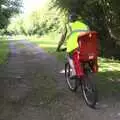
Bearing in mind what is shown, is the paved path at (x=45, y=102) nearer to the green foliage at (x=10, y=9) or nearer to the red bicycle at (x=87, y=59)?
the red bicycle at (x=87, y=59)

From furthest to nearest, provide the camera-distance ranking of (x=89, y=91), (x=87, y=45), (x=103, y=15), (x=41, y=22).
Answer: (x=41, y=22) → (x=103, y=15) → (x=87, y=45) → (x=89, y=91)

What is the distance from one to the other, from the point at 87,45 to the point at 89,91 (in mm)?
1054

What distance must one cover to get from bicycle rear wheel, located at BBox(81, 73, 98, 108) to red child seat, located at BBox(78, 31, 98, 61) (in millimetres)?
467

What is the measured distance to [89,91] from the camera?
8.49m

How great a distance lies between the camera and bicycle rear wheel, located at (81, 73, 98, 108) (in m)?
8.22

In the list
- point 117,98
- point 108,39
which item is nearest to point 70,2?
point 108,39

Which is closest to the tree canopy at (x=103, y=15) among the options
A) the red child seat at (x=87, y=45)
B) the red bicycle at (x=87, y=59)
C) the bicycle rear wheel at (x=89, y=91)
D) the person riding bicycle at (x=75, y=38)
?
the person riding bicycle at (x=75, y=38)

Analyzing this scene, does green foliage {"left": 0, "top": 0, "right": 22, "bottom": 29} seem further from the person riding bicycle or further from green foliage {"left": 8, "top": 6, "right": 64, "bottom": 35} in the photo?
the person riding bicycle

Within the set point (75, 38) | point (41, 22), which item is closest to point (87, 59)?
point (75, 38)

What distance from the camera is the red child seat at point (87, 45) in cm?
875

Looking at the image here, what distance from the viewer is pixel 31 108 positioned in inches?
328

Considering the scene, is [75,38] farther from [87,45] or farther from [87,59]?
[87,59]

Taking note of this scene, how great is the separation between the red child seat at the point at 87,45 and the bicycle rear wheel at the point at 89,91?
18.4 inches

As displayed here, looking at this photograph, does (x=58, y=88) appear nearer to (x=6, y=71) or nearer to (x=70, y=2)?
(x=6, y=71)
